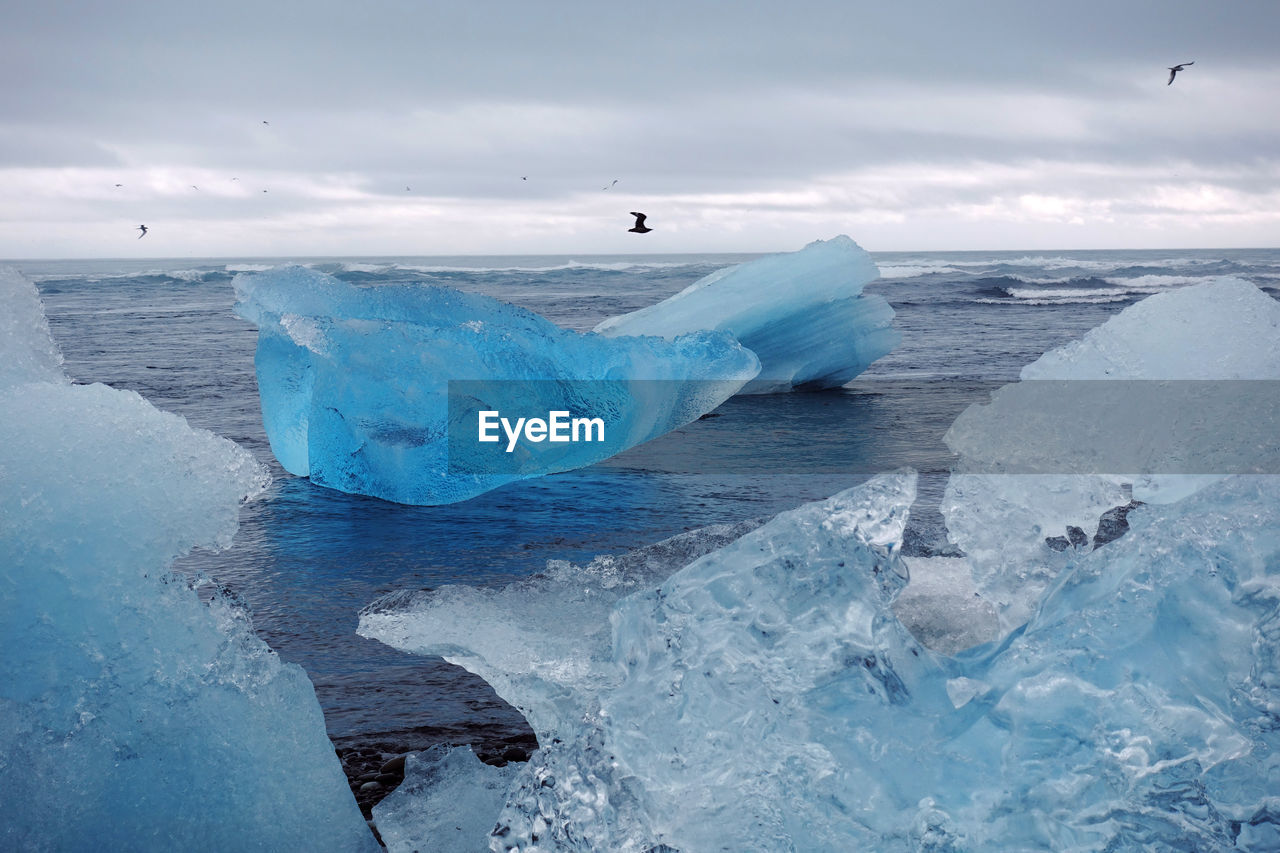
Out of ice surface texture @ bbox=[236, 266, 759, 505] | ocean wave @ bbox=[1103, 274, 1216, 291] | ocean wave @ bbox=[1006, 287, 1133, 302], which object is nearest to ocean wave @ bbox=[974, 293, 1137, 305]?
ocean wave @ bbox=[1006, 287, 1133, 302]

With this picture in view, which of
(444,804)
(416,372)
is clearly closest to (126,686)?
(444,804)

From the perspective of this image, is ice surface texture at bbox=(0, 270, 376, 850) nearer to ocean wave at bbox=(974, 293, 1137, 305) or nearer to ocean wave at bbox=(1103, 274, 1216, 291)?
ocean wave at bbox=(974, 293, 1137, 305)

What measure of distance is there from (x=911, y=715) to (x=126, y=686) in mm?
1623

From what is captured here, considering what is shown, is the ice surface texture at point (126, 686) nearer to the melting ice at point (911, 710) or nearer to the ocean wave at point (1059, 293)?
the melting ice at point (911, 710)

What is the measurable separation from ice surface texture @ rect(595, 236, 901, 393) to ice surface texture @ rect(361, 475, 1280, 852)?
18.1ft

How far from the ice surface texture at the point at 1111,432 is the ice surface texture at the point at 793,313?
4.21m

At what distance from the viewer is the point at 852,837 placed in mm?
1908

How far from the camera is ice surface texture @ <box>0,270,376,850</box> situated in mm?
2201

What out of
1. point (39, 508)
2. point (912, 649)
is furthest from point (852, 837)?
point (39, 508)

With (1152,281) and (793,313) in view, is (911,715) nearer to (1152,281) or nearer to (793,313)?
(793,313)

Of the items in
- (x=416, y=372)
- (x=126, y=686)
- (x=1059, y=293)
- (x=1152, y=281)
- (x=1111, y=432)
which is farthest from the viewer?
(x=1152, y=281)

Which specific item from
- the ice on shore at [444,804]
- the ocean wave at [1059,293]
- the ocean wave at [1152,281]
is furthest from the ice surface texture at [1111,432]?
the ocean wave at [1152,281]

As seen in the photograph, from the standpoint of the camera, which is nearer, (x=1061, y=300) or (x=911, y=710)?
(x=911, y=710)

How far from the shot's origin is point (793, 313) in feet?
27.9
